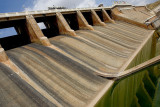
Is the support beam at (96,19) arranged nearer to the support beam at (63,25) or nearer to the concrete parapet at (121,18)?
the concrete parapet at (121,18)

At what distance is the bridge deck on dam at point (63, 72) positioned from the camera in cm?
760

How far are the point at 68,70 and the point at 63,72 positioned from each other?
1.69 ft

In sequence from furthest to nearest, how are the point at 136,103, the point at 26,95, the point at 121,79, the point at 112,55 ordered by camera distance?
1. the point at 112,55
2. the point at 136,103
3. the point at 121,79
4. the point at 26,95

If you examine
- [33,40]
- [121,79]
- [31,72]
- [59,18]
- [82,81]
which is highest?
[59,18]

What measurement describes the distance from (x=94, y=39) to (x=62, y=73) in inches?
366

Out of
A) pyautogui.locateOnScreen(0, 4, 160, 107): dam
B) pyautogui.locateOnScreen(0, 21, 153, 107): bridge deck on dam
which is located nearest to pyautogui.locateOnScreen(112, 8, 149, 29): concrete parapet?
pyautogui.locateOnScreen(0, 4, 160, 107): dam

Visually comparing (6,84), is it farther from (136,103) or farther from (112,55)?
(136,103)

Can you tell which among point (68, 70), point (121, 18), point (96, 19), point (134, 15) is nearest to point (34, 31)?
point (68, 70)

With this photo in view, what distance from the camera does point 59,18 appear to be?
1816 centimetres

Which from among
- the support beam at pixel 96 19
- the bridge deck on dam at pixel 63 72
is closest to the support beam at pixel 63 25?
the bridge deck on dam at pixel 63 72

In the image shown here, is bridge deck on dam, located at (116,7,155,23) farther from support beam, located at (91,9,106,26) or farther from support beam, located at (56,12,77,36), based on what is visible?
support beam, located at (56,12,77,36)

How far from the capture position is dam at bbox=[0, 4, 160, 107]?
7945 millimetres

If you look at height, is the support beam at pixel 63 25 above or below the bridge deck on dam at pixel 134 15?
above

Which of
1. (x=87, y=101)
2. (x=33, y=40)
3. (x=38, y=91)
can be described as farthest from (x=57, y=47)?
(x=87, y=101)
